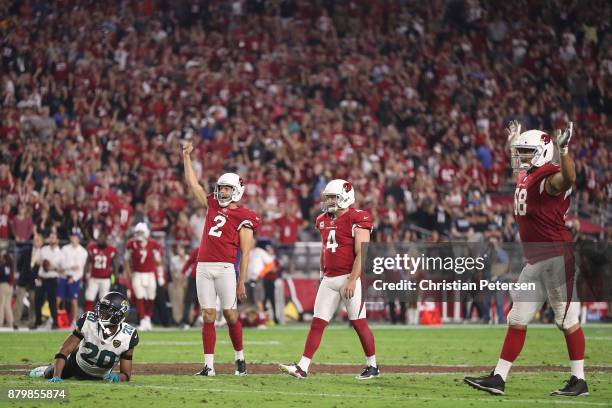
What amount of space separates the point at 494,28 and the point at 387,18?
292cm

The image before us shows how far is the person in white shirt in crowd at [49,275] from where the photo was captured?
774 inches

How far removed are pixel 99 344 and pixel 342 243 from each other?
8.41 feet

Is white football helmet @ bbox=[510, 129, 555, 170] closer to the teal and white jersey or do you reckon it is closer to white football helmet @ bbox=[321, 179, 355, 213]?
white football helmet @ bbox=[321, 179, 355, 213]

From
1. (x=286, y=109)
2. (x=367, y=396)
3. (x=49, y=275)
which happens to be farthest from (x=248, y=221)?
(x=286, y=109)

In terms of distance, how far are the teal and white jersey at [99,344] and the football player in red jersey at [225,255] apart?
1.27 metres

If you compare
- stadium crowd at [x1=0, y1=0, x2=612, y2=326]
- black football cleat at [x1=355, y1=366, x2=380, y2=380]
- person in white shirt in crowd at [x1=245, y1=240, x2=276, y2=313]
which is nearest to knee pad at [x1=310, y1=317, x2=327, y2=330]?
black football cleat at [x1=355, y1=366, x2=380, y2=380]

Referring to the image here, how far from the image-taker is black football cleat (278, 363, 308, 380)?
10414 mm

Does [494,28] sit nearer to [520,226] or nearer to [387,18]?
[387,18]

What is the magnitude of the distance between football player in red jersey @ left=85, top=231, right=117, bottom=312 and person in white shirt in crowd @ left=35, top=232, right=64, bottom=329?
0.57 m

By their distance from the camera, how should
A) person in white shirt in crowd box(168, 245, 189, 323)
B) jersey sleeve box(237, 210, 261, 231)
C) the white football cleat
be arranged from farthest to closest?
person in white shirt in crowd box(168, 245, 189, 323), jersey sleeve box(237, 210, 261, 231), the white football cleat

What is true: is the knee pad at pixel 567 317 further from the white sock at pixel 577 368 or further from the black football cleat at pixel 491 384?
the black football cleat at pixel 491 384

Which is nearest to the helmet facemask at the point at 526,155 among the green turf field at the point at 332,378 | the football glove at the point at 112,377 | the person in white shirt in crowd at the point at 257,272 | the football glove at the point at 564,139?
the football glove at the point at 564,139

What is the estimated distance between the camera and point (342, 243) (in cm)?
1097

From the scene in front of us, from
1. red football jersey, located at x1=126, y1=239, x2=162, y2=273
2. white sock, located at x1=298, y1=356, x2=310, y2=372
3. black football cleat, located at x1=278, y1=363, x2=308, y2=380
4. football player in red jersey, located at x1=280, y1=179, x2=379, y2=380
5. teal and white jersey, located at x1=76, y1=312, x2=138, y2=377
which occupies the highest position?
red football jersey, located at x1=126, y1=239, x2=162, y2=273
